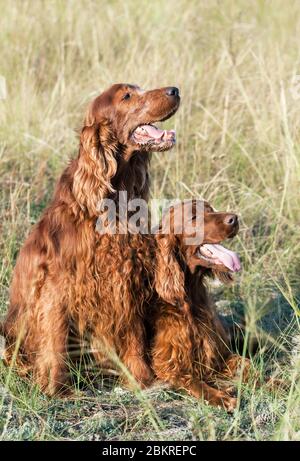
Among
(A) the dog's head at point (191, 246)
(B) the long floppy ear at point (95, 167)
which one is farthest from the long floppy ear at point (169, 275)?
(B) the long floppy ear at point (95, 167)

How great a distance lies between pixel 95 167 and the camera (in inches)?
151

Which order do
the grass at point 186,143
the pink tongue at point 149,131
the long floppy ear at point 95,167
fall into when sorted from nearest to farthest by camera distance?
the grass at point 186,143, the long floppy ear at point 95,167, the pink tongue at point 149,131

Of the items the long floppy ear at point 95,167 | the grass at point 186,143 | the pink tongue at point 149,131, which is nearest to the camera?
the grass at point 186,143

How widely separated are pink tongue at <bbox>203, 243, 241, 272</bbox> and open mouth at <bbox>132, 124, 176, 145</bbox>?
22.5 inches

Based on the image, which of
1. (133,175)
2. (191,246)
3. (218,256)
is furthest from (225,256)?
(133,175)

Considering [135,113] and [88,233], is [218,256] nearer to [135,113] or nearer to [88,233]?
[88,233]

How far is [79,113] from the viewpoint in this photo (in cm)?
608

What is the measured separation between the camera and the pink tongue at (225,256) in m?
4.00

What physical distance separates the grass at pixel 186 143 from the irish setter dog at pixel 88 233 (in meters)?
A: 0.28

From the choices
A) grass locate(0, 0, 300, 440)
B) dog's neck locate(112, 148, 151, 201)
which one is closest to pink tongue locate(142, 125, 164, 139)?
dog's neck locate(112, 148, 151, 201)

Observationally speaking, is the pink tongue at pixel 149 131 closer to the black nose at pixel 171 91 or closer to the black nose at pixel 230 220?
the black nose at pixel 171 91

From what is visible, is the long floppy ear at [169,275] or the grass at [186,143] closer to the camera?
the grass at [186,143]

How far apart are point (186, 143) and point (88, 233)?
2.10 m

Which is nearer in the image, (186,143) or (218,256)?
(218,256)
